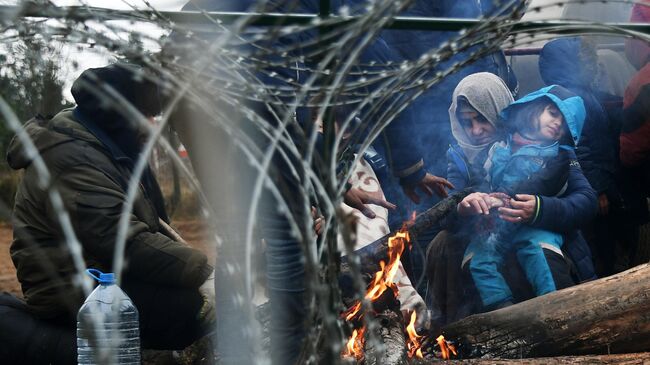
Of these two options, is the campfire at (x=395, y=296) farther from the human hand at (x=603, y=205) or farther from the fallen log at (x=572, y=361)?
the human hand at (x=603, y=205)

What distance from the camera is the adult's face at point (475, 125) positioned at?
5105 mm

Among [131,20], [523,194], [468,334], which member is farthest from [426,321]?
[131,20]

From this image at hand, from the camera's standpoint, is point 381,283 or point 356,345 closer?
point 356,345

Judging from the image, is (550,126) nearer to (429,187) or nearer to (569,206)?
(569,206)

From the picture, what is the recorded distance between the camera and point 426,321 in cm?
467

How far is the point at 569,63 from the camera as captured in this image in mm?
5574

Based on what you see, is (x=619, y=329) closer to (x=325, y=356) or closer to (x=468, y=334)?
(x=468, y=334)

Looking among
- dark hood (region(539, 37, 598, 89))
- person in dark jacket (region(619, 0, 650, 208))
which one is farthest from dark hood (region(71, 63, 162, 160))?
person in dark jacket (region(619, 0, 650, 208))

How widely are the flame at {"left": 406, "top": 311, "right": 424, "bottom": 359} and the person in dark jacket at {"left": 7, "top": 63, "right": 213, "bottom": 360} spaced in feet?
3.21

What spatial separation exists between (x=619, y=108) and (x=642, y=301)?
1.67 meters

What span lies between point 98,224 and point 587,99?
2835mm

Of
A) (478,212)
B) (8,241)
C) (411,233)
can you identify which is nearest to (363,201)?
(411,233)

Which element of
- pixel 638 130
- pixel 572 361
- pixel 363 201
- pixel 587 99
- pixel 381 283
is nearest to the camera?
pixel 572 361

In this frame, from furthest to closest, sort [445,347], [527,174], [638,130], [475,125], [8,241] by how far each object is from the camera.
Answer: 1. [8,241]
2. [638,130]
3. [475,125]
4. [527,174]
5. [445,347]
